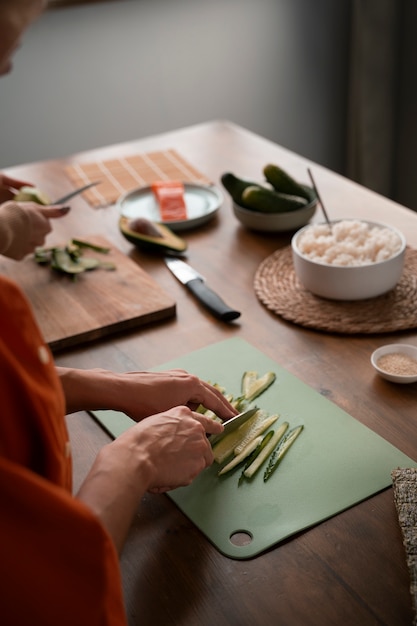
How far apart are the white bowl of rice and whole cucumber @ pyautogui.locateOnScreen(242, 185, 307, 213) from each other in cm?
23

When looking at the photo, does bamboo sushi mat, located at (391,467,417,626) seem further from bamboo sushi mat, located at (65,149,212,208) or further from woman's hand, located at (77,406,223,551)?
bamboo sushi mat, located at (65,149,212,208)

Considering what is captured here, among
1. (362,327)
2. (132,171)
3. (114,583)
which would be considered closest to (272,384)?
(362,327)

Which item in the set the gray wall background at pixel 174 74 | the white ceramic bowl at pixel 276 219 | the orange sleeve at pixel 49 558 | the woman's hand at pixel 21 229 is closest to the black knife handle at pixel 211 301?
the white ceramic bowl at pixel 276 219

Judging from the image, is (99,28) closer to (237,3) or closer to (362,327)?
(237,3)

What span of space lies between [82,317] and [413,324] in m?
0.65

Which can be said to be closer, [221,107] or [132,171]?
[132,171]

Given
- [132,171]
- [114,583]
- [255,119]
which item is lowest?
[255,119]

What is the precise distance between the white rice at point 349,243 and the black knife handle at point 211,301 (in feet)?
0.65

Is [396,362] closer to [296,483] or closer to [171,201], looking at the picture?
[296,483]

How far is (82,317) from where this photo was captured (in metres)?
1.58

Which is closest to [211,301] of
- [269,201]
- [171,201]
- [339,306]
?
[339,306]

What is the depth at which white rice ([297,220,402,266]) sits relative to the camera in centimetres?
157

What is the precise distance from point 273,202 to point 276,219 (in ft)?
0.13

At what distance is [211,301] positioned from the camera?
1610 mm
